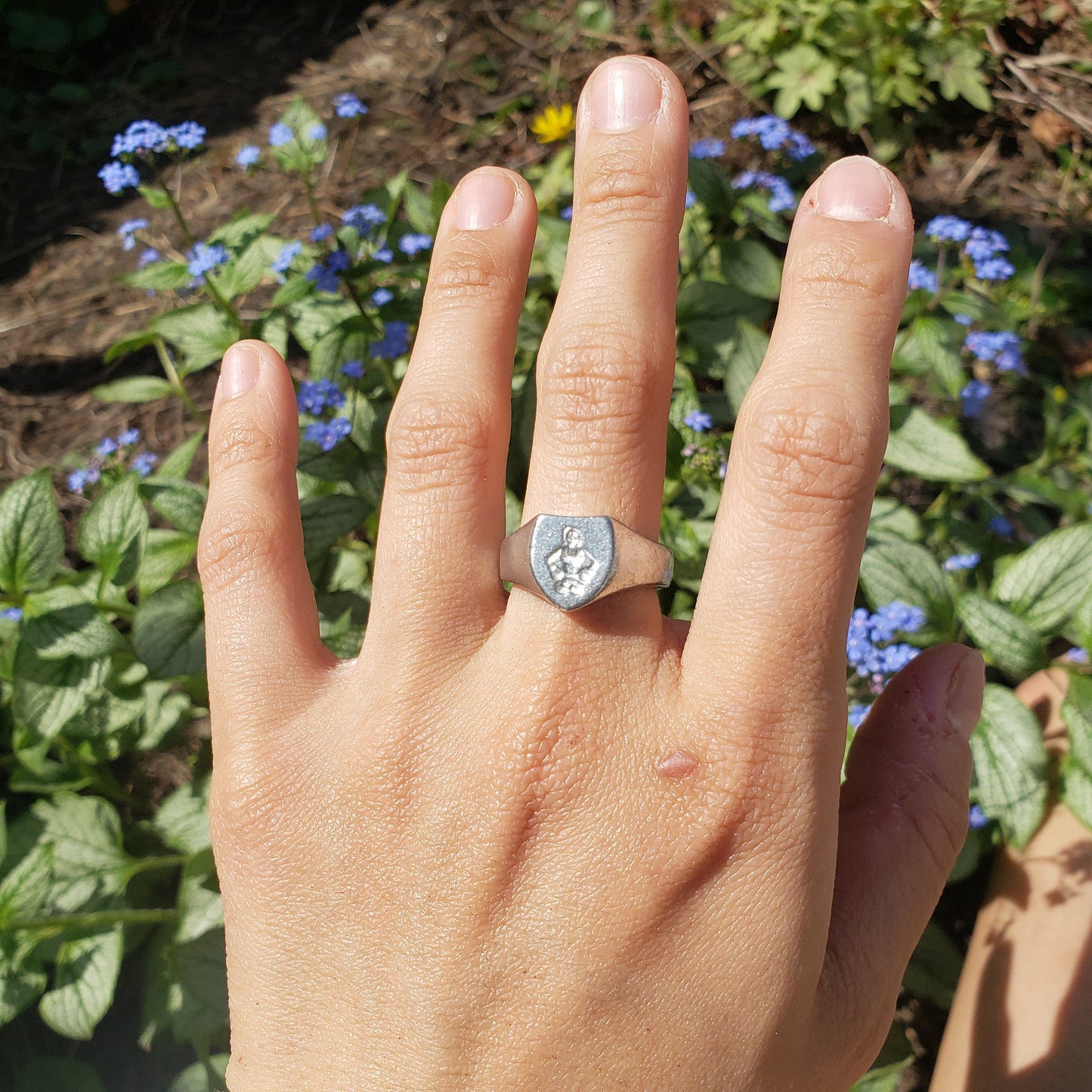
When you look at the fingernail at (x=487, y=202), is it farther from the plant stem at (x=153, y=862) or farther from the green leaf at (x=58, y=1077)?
the green leaf at (x=58, y=1077)

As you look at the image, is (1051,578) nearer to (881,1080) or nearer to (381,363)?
(881,1080)

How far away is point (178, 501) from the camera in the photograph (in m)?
2.60

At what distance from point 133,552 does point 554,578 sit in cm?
157

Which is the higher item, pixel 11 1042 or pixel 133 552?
pixel 133 552

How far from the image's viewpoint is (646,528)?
1.62 meters

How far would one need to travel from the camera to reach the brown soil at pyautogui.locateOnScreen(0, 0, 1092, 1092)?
4207mm

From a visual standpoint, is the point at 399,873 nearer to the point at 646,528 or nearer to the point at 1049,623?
the point at 646,528

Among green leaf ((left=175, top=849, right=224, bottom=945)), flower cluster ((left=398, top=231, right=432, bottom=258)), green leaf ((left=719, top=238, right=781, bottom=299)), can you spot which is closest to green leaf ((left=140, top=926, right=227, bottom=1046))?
green leaf ((left=175, top=849, right=224, bottom=945))

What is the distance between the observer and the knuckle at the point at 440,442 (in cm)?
169

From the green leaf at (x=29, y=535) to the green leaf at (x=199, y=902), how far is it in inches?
36.3

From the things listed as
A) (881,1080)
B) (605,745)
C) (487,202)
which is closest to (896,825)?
(605,745)

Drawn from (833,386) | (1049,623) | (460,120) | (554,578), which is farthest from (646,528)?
(460,120)

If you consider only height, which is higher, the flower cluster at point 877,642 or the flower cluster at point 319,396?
the flower cluster at point 319,396

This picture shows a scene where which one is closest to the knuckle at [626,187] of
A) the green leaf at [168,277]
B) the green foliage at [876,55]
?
the green leaf at [168,277]
